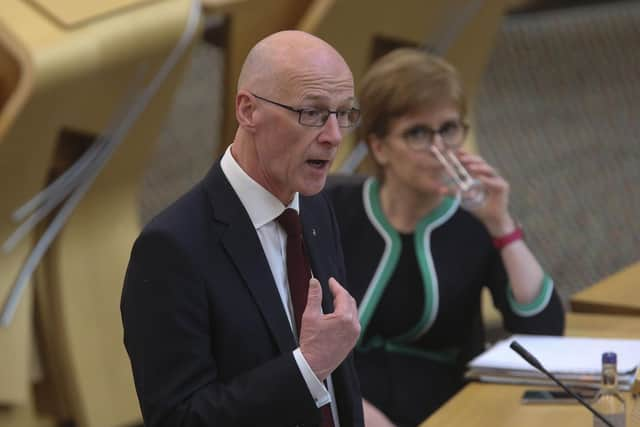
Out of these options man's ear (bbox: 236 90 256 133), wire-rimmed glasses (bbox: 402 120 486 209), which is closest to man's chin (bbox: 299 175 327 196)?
man's ear (bbox: 236 90 256 133)

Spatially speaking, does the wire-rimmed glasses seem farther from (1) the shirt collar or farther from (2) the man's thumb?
(2) the man's thumb

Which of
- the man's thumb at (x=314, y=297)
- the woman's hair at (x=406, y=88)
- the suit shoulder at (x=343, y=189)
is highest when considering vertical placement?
the woman's hair at (x=406, y=88)

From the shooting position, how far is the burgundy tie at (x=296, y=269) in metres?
1.85

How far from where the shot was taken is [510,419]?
2277 mm

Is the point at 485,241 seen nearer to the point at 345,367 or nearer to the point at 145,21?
the point at 345,367

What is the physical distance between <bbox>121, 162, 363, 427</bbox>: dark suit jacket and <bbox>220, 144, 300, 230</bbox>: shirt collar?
0.02 meters

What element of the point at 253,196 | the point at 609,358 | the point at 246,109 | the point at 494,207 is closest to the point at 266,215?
the point at 253,196

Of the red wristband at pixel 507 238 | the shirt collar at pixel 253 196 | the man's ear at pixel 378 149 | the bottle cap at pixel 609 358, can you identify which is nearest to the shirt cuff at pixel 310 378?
the shirt collar at pixel 253 196

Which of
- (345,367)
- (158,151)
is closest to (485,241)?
(345,367)

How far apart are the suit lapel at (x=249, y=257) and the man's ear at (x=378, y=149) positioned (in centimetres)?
100

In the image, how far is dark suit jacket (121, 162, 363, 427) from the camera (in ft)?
5.62

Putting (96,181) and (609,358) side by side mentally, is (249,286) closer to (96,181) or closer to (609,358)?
(609,358)

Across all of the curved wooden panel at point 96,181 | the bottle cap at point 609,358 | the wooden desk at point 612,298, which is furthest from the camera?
the curved wooden panel at point 96,181

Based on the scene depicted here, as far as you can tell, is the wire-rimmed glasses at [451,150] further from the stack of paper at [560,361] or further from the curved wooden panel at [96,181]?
the curved wooden panel at [96,181]
